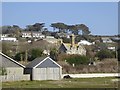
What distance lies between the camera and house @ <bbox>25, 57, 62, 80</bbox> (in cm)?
4912

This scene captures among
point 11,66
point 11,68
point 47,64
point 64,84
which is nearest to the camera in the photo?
point 64,84

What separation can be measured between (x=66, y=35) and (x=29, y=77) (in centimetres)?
12016

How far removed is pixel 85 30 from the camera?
173 metres

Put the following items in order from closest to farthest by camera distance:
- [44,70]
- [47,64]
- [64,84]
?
[64,84]
[44,70]
[47,64]

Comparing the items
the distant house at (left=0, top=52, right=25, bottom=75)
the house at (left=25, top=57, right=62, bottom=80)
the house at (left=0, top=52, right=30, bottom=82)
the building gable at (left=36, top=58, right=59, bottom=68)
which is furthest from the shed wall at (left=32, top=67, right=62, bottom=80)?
the distant house at (left=0, top=52, right=25, bottom=75)

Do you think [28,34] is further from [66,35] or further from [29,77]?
[29,77]

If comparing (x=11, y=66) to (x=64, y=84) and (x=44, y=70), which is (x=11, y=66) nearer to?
(x=44, y=70)

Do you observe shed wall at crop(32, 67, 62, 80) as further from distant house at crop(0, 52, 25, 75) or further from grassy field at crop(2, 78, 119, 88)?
grassy field at crop(2, 78, 119, 88)

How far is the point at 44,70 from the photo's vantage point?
49.7 m

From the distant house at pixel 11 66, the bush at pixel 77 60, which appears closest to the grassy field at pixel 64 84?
the distant house at pixel 11 66

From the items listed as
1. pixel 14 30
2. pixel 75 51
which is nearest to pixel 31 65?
pixel 75 51

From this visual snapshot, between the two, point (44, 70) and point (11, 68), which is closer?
point (11, 68)

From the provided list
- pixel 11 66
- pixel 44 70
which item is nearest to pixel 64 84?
pixel 44 70

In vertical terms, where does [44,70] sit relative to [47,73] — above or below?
above
